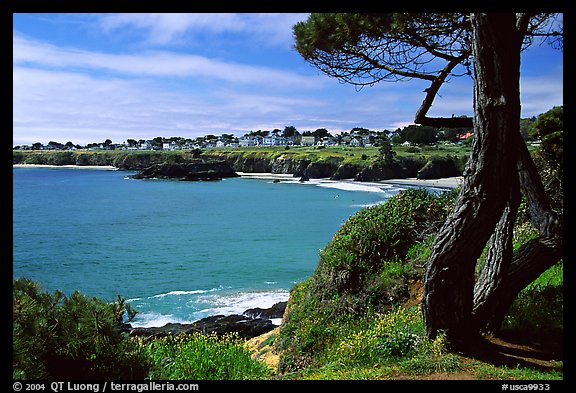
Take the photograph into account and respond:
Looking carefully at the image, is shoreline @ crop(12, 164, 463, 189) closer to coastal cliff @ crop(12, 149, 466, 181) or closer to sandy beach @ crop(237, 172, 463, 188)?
sandy beach @ crop(237, 172, 463, 188)

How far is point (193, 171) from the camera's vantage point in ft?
300

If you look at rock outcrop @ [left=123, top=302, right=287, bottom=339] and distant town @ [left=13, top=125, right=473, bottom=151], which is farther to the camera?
distant town @ [left=13, top=125, right=473, bottom=151]

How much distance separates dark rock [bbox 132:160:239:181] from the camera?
295 ft

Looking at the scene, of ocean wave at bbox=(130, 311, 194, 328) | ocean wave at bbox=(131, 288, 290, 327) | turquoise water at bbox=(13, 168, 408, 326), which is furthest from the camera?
turquoise water at bbox=(13, 168, 408, 326)

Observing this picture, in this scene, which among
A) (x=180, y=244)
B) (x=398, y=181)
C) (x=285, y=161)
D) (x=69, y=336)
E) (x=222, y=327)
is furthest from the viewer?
(x=285, y=161)

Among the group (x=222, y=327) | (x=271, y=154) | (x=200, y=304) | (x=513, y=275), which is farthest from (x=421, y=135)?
(x=271, y=154)

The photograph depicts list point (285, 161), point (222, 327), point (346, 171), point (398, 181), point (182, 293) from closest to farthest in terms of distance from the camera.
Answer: point (222, 327) → point (182, 293) → point (398, 181) → point (346, 171) → point (285, 161)

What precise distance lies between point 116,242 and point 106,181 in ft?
192

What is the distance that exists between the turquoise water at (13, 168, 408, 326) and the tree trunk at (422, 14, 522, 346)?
12.9 m

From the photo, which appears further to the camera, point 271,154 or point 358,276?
point 271,154

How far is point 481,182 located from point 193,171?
89164 mm

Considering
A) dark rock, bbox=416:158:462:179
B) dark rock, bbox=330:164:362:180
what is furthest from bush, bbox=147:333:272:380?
dark rock, bbox=330:164:362:180

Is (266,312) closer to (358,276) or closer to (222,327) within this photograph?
(222,327)

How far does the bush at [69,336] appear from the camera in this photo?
12.1 feet
